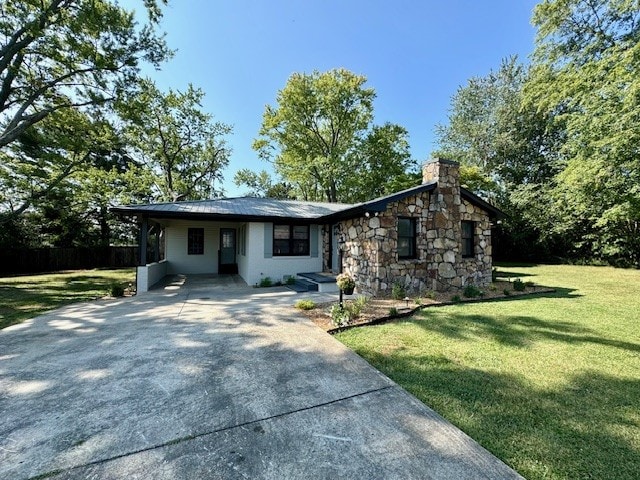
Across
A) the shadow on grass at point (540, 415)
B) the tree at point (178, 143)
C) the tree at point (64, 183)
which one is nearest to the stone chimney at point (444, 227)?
the shadow on grass at point (540, 415)

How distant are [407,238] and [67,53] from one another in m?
15.3

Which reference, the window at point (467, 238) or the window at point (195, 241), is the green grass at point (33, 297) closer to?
the window at point (195, 241)

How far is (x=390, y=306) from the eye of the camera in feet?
22.2

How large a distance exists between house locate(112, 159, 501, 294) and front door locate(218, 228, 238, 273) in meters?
2.54

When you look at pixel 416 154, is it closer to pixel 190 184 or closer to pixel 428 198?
pixel 428 198

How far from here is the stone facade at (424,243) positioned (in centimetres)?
821

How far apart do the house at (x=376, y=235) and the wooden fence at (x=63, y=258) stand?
1045 cm

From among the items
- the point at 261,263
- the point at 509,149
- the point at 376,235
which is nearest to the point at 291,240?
the point at 261,263

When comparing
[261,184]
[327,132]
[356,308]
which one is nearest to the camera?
[356,308]

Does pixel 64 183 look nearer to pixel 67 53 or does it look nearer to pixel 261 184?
pixel 67 53

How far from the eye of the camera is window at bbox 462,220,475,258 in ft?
31.5

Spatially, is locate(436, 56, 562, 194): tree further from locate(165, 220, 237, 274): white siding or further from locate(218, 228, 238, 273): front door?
locate(165, 220, 237, 274): white siding

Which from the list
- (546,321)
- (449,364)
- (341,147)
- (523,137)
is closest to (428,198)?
(546,321)

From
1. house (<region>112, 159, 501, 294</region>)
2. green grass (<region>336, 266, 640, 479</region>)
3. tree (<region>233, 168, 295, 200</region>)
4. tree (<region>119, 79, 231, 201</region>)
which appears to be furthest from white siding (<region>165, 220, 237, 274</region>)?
tree (<region>233, 168, 295, 200</region>)
